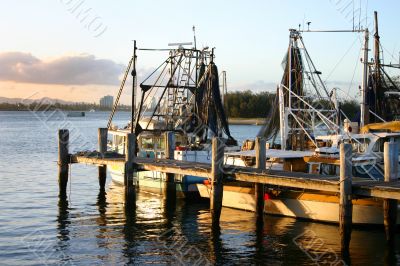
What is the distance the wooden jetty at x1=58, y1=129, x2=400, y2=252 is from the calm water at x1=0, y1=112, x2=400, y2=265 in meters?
1.08

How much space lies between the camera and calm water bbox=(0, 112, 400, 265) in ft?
70.2

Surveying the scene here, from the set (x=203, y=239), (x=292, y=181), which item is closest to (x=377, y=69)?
(x=292, y=181)

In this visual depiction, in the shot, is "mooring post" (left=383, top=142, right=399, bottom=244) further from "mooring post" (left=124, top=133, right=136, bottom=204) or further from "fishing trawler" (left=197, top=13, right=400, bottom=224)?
"mooring post" (left=124, top=133, right=136, bottom=204)

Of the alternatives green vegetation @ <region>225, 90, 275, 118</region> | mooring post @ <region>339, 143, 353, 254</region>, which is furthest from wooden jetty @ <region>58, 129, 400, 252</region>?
green vegetation @ <region>225, 90, 275, 118</region>

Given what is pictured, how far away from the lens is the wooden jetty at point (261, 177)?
69.8 ft

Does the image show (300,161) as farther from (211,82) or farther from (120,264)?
(120,264)

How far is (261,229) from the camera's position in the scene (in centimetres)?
2592

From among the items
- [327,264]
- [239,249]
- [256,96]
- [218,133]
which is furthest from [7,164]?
[256,96]

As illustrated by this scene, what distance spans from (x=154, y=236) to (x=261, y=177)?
15.6 feet

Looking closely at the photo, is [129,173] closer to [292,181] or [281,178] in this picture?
[281,178]

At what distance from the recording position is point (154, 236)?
24.7 meters

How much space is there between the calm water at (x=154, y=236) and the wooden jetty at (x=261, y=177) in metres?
1.08

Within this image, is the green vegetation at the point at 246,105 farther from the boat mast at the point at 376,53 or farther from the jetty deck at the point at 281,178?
the jetty deck at the point at 281,178

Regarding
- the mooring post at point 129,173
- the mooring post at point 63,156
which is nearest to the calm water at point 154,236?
the mooring post at point 129,173
